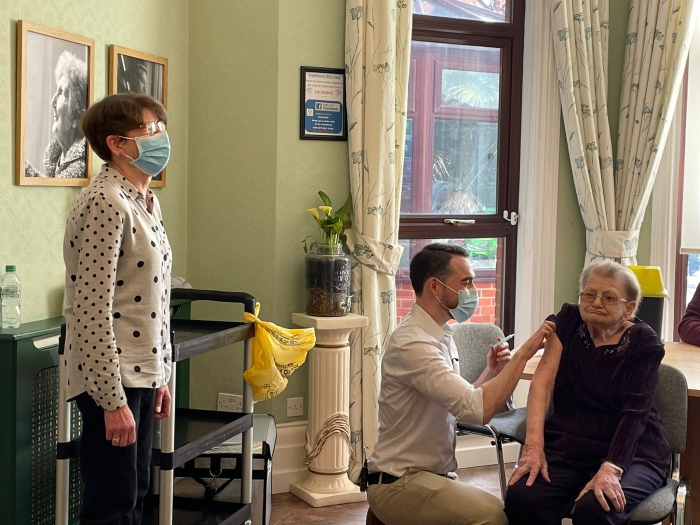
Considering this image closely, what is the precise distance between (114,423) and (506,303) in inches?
114

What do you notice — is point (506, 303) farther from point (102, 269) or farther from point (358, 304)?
point (102, 269)

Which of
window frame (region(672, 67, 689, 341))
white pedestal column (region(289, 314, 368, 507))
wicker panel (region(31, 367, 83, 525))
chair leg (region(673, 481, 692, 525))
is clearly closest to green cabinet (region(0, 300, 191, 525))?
wicker panel (region(31, 367, 83, 525))

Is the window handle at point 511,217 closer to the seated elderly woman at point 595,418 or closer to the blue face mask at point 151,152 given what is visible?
the seated elderly woman at point 595,418

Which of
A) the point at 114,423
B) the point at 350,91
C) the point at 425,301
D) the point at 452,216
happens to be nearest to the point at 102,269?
the point at 114,423

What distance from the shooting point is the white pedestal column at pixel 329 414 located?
12.7ft

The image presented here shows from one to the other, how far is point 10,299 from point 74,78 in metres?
0.82

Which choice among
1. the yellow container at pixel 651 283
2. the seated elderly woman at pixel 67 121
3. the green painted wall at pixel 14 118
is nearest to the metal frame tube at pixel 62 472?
the green painted wall at pixel 14 118

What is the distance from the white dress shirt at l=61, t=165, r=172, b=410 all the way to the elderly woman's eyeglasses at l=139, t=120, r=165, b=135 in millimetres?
139

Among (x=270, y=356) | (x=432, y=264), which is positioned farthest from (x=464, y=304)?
(x=270, y=356)

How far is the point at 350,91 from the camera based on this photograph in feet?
13.0

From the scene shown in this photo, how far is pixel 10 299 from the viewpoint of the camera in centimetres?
273

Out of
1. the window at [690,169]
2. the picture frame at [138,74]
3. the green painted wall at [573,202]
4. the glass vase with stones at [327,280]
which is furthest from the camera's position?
the window at [690,169]

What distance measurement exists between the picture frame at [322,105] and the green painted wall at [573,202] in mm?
1258

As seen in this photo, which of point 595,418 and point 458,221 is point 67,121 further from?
point 458,221
